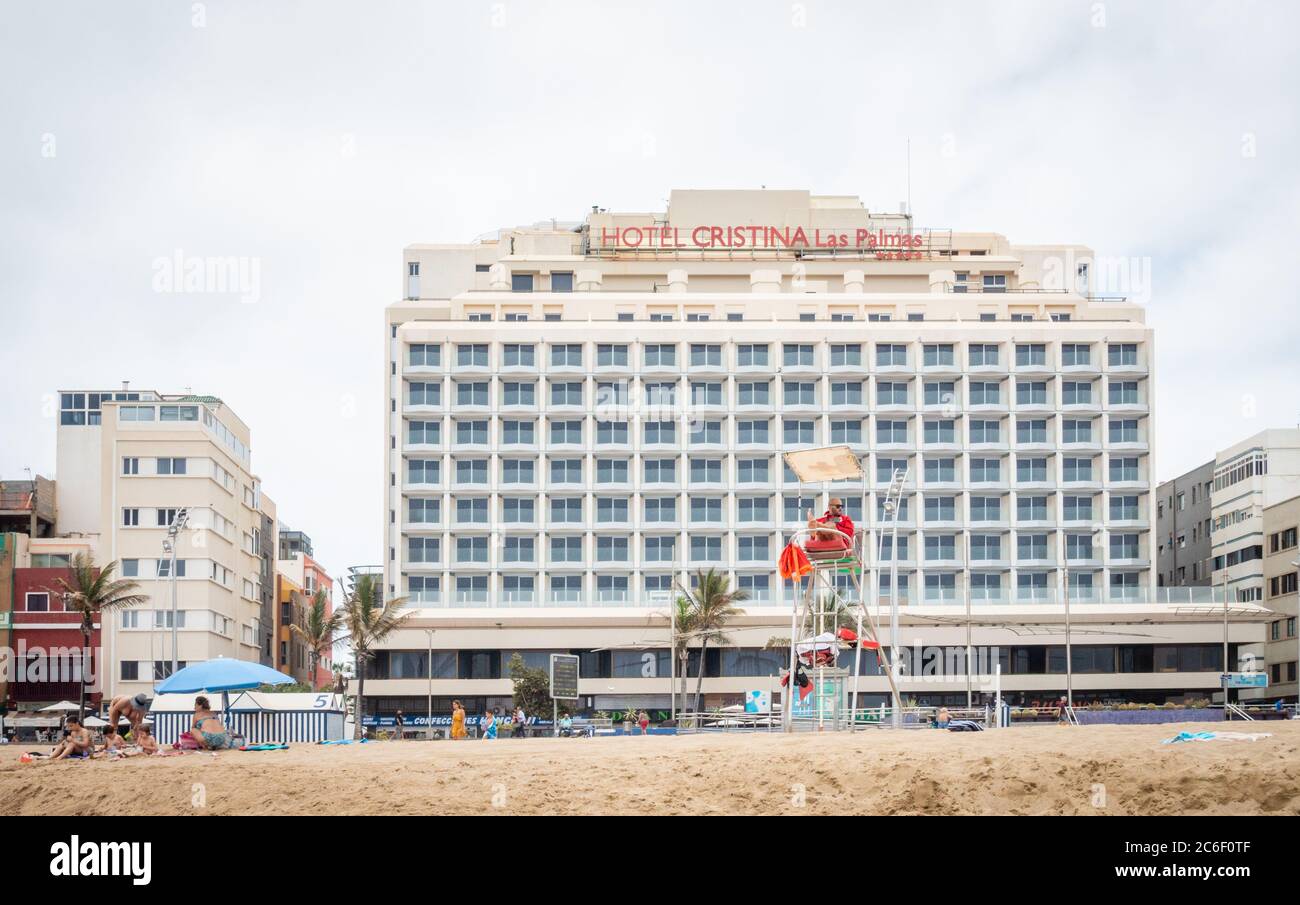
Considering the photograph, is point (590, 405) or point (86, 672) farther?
point (590, 405)

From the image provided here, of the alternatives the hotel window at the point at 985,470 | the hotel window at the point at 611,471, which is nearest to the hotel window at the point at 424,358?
the hotel window at the point at 611,471

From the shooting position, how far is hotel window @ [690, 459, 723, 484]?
4345 inches

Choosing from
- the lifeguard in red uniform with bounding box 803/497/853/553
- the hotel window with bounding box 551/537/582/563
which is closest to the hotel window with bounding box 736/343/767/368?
the hotel window with bounding box 551/537/582/563

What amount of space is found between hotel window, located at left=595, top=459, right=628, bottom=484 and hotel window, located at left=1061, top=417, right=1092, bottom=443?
1213 inches

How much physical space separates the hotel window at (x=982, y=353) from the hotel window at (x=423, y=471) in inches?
1500

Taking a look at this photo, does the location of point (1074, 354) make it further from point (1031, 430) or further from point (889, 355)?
point (889, 355)

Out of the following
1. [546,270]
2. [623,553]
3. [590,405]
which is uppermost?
[546,270]

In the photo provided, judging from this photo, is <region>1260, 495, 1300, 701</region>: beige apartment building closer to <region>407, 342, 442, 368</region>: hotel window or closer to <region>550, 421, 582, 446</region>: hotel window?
<region>550, 421, 582, 446</region>: hotel window

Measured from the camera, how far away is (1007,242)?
126250 millimetres

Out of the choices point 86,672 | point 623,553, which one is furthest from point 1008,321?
point 86,672

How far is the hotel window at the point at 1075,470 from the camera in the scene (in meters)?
111

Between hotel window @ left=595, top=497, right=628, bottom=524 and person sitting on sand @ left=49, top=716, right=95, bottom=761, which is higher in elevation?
hotel window @ left=595, top=497, right=628, bottom=524
